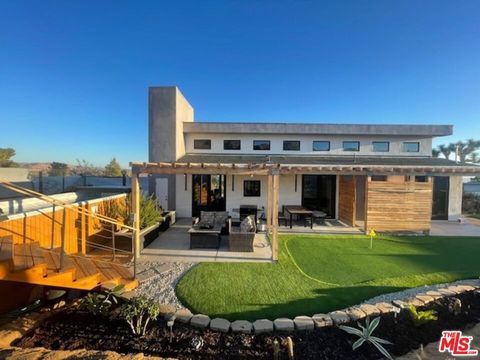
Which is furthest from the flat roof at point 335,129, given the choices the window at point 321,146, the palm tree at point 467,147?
the palm tree at point 467,147

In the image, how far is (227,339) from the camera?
12.0 feet

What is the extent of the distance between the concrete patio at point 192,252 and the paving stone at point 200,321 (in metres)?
3.18

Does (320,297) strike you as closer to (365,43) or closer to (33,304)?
(33,304)

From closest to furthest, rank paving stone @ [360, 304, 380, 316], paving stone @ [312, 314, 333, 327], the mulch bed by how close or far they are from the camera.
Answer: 1. the mulch bed
2. paving stone @ [312, 314, 333, 327]
3. paving stone @ [360, 304, 380, 316]

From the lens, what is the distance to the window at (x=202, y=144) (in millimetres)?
15203

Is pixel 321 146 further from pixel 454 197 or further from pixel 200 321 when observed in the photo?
pixel 200 321

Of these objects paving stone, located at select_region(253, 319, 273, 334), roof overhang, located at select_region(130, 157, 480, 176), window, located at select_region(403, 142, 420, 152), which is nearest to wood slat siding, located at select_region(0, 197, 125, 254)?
roof overhang, located at select_region(130, 157, 480, 176)

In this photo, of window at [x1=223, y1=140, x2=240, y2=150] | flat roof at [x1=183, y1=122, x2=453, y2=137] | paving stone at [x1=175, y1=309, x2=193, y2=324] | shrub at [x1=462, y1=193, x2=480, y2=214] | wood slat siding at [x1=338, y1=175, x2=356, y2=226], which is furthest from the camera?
shrub at [x1=462, y1=193, x2=480, y2=214]

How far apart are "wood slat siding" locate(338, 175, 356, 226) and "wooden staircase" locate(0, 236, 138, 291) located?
34.8ft

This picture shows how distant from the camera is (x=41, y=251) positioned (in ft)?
16.2

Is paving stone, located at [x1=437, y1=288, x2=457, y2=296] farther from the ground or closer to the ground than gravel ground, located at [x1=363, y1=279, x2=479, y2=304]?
farther from the ground

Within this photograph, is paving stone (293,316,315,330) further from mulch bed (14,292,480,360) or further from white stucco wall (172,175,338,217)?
white stucco wall (172,175,338,217)

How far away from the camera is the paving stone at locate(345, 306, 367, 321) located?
13.5 ft

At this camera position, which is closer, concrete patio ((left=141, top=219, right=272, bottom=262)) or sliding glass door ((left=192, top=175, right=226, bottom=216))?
concrete patio ((left=141, top=219, right=272, bottom=262))
